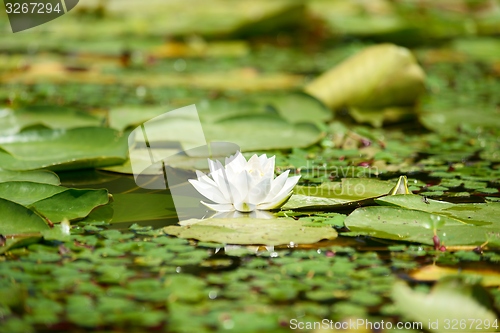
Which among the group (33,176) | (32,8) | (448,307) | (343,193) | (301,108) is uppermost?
(32,8)

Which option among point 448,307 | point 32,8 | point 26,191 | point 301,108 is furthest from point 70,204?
point 32,8

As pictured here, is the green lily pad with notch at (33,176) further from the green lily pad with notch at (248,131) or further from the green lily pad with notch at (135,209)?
the green lily pad with notch at (248,131)

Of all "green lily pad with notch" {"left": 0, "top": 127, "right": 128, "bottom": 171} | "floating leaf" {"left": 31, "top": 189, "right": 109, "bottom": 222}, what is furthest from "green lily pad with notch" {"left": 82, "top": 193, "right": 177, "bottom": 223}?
"green lily pad with notch" {"left": 0, "top": 127, "right": 128, "bottom": 171}

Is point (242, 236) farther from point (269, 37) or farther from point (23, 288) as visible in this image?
point (269, 37)

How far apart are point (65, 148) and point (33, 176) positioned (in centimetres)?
33

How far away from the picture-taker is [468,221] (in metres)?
1.76

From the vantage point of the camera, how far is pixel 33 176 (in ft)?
6.59

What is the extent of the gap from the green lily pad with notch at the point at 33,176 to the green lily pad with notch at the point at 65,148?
9 cm

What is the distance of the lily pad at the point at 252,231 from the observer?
161 centimetres

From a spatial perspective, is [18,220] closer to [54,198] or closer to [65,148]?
[54,198]

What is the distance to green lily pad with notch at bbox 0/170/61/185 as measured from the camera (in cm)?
198

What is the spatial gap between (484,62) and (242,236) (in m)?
3.84

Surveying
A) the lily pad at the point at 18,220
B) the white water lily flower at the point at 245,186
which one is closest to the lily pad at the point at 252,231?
the white water lily flower at the point at 245,186

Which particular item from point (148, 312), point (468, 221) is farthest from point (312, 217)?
point (148, 312)
